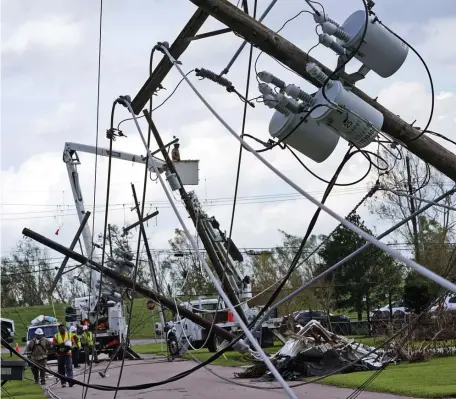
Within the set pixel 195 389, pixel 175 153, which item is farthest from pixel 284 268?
pixel 175 153

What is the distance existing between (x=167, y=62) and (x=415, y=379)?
434 inches

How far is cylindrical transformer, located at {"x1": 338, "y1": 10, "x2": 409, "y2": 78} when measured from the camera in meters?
7.43

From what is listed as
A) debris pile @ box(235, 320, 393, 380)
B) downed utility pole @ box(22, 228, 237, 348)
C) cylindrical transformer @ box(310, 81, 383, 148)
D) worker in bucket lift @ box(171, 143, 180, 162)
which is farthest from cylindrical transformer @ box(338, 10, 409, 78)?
debris pile @ box(235, 320, 393, 380)

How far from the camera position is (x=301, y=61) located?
778 cm

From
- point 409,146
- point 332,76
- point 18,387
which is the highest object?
point 332,76

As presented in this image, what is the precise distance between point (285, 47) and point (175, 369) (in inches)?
736

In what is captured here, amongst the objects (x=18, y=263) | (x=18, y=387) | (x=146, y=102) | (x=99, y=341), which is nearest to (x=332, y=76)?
(x=146, y=102)

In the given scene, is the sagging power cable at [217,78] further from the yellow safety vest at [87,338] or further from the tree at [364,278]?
the tree at [364,278]

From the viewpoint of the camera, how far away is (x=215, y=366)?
26.0m

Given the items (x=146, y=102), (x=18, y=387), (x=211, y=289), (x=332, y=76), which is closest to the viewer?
(x=332, y=76)

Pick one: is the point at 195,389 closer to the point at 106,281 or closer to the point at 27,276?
the point at 106,281

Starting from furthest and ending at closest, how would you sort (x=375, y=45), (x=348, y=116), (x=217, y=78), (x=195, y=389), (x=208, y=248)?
1. (x=195, y=389)
2. (x=208, y=248)
3. (x=217, y=78)
4. (x=375, y=45)
5. (x=348, y=116)

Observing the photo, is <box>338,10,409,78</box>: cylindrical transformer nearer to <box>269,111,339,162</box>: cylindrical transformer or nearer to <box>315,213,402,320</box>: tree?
<box>269,111,339,162</box>: cylindrical transformer

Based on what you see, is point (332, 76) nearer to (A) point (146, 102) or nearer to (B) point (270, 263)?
(A) point (146, 102)
